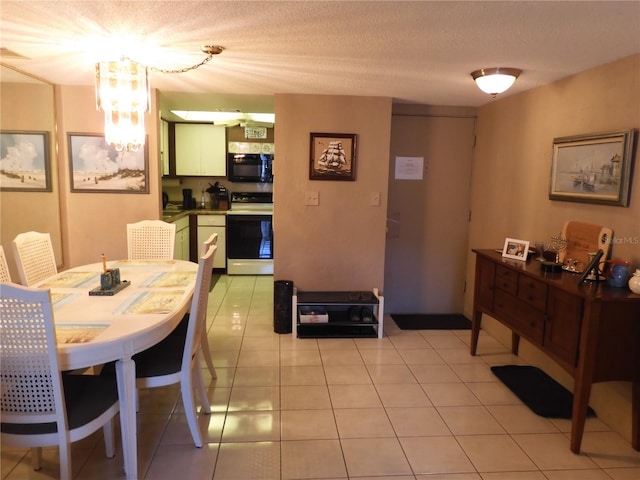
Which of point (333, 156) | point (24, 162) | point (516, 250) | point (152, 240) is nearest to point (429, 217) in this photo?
point (333, 156)

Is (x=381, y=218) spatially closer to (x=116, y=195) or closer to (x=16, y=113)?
(x=116, y=195)

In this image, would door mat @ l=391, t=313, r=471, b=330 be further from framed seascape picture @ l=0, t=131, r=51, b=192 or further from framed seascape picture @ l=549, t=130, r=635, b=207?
framed seascape picture @ l=0, t=131, r=51, b=192

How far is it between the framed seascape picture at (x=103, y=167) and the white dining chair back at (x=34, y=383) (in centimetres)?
236

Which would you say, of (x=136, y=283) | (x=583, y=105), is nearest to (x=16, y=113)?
(x=136, y=283)

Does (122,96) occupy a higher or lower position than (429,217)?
higher

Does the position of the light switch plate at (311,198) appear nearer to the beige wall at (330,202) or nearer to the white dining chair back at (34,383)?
the beige wall at (330,202)

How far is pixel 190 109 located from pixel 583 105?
3705 mm

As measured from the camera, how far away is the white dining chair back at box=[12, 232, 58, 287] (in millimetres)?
2547

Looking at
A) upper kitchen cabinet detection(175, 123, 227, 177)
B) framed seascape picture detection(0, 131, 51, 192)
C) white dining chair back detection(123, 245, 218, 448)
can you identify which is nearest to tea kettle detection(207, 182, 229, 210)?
upper kitchen cabinet detection(175, 123, 227, 177)

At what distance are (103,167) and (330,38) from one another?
8.08 feet

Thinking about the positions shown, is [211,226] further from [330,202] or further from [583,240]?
[583,240]

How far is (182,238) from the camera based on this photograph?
17.1ft

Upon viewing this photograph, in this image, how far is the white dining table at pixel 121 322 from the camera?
1665 millimetres

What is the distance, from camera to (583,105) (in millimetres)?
2678
